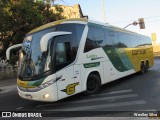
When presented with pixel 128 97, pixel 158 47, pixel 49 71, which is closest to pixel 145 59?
pixel 128 97

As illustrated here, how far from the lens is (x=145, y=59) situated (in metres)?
21.1

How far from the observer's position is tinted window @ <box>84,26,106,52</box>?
494 inches

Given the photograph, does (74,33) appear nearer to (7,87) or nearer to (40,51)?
(40,51)

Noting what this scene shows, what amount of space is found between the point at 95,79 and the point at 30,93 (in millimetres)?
3271

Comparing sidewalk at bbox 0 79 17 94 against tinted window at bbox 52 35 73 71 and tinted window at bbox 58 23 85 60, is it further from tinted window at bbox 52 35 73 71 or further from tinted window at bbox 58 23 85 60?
tinted window at bbox 52 35 73 71

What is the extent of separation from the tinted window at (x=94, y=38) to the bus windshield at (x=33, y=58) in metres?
1.97

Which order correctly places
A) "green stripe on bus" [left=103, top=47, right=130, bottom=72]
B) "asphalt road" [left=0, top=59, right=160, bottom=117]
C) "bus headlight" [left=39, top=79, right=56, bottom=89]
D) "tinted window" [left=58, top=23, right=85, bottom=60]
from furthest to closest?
"green stripe on bus" [left=103, top=47, right=130, bottom=72] → "tinted window" [left=58, top=23, right=85, bottom=60] → "bus headlight" [left=39, top=79, right=56, bottom=89] → "asphalt road" [left=0, top=59, right=160, bottom=117]

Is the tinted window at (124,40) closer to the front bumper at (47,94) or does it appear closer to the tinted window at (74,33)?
the tinted window at (74,33)

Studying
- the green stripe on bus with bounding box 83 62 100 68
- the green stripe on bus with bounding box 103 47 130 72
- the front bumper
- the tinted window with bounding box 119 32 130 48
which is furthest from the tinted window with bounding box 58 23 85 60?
the tinted window with bounding box 119 32 130 48

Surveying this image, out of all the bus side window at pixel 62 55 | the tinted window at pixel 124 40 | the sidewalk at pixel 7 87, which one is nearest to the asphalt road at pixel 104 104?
the bus side window at pixel 62 55

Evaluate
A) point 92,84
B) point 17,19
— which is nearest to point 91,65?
point 92,84

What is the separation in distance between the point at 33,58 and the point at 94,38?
343cm

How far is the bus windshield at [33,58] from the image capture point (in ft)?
34.3

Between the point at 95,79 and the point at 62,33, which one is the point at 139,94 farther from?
the point at 62,33
